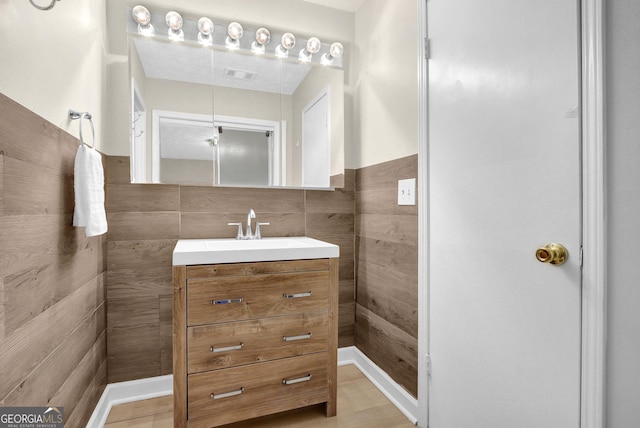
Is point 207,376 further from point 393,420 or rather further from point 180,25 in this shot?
point 180,25

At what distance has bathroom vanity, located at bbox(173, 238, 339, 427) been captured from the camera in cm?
142

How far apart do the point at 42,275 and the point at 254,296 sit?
780mm

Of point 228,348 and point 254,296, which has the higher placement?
point 254,296

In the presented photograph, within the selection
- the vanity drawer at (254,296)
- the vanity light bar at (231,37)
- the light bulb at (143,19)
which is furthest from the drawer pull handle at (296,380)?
the light bulb at (143,19)

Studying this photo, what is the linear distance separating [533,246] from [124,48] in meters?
2.19

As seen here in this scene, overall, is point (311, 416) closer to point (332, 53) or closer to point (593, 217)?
point (593, 217)

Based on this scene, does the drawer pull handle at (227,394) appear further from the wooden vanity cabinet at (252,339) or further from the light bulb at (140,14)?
the light bulb at (140,14)

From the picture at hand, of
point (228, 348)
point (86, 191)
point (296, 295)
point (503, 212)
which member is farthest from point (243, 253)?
point (503, 212)

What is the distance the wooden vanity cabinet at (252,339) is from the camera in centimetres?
142

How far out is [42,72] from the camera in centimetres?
103

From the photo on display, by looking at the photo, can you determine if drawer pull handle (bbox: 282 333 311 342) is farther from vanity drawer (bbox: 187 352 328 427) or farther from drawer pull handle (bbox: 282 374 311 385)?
drawer pull handle (bbox: 282 374 311 385)

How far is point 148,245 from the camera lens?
72.4 inches

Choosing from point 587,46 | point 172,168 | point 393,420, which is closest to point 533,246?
point 587,46

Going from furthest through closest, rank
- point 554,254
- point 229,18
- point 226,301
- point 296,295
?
point 229,18 < point 296,295 < point 226,301 < point 554,254
